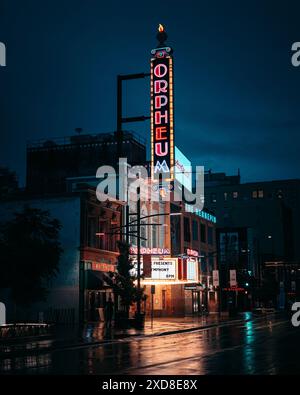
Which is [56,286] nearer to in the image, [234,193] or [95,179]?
[95,179]

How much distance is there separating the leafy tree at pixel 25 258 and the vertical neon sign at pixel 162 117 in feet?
51.2

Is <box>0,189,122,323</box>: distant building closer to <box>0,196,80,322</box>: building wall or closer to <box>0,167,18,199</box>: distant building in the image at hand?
<box>0,196,80,322</box>: building wall

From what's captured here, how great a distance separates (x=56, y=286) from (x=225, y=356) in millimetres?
28697

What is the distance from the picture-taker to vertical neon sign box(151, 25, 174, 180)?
51.9m

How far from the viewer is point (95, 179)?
60.5 meters

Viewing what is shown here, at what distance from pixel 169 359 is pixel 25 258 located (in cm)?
1710

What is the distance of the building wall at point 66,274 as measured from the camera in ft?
158

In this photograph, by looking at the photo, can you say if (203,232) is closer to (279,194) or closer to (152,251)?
(152,251)

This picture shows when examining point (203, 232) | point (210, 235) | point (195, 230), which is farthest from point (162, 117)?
point (210, 235)

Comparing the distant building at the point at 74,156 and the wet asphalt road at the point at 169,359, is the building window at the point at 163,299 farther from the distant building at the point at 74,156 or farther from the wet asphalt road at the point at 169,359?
the wet asphalt road at the point at 169,359

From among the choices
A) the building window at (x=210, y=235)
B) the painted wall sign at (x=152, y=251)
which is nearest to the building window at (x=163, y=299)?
the painted wall sign at (x=152, y=251)

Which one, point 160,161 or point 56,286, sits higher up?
point 160,161
